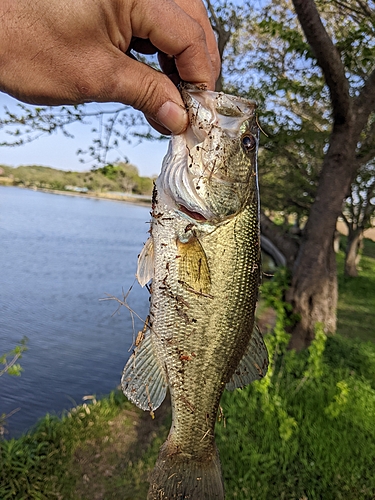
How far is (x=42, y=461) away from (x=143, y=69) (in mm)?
4422

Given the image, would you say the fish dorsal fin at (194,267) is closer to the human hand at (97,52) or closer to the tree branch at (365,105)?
the human hand at (97,52)

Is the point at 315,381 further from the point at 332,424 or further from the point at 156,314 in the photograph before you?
the point at 156,314

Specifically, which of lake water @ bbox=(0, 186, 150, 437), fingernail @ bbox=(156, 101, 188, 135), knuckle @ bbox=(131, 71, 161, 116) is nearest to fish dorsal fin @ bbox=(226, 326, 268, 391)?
fingernail @ bbox=(156, 101, 188, 135)

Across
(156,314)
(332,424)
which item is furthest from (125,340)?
(156,314)

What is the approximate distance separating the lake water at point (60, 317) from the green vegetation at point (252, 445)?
119cm

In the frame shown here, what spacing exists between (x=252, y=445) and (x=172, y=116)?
4047 millimetres

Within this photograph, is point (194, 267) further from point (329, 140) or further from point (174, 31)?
point (329, 140)

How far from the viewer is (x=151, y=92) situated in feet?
5.79

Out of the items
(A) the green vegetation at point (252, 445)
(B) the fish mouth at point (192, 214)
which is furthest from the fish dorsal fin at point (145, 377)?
(A) the green vegetation at point (252, 445)

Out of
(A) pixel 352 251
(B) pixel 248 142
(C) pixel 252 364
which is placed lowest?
(A) pixel 352 251

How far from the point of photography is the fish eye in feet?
6.50

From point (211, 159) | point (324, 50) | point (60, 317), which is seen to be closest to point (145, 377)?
point (211, 159)

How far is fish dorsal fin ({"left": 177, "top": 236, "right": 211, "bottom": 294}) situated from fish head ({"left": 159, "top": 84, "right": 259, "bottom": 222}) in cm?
15

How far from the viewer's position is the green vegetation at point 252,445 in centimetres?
424
